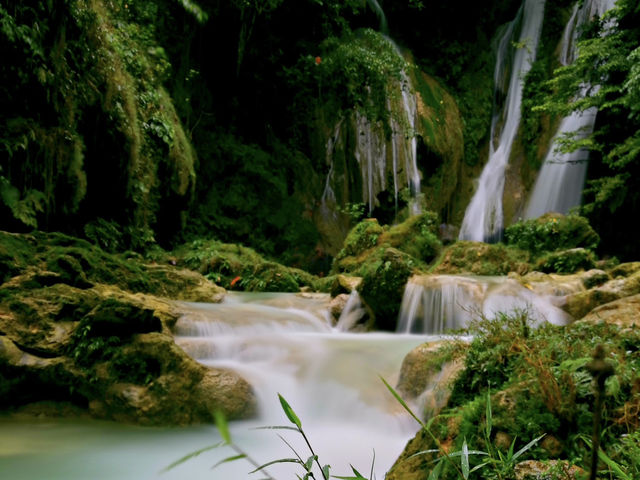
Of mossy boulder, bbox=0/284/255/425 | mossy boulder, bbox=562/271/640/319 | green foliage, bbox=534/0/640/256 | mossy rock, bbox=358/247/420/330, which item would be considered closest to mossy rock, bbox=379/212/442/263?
mossy rock, bbox=358/247/420/330

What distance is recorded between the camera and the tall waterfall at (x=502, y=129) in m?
17.3

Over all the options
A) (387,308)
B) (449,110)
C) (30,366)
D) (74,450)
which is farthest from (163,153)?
(449,110)

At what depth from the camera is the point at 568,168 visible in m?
14.7

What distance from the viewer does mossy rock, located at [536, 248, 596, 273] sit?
28.5ft

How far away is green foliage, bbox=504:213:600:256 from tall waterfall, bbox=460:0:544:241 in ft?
19.6

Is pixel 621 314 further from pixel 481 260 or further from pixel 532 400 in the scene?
pixel 481 260

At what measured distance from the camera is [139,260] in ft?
26.1

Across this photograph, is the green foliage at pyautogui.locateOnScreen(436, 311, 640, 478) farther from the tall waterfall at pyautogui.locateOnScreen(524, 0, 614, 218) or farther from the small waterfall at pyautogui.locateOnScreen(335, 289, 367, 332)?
the tall waterfall at pyautogui.locateOnScreen(524, 0, 614, 218)

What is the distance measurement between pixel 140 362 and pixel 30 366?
837 millimetres

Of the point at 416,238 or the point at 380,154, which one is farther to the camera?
the point at 380,154

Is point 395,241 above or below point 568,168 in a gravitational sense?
below

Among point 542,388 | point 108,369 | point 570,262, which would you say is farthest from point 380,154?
point 542,388

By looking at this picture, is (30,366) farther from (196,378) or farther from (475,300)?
(475,300)

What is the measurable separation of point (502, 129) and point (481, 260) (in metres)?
11.0
